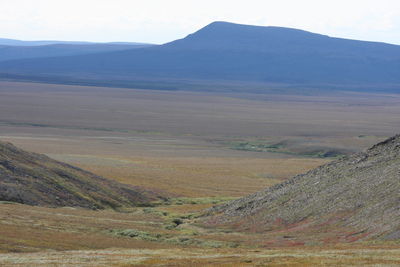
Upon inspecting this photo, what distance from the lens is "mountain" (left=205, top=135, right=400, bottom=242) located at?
1590 inches

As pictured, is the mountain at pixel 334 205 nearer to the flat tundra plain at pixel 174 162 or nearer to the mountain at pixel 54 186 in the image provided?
the flat tundra plain at pixel 174 162

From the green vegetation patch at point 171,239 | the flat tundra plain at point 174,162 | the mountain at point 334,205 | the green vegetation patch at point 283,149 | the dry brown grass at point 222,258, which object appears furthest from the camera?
the green vegetation patch at point 283,149

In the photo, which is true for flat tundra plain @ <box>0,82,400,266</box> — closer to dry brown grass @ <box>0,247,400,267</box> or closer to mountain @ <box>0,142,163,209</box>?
dry brown grass @ <box>0,247,400,267</box>

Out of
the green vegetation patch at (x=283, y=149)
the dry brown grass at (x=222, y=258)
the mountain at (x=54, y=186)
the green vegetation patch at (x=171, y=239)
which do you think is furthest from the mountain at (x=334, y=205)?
the green vegetation patch at (x=283, y=149)

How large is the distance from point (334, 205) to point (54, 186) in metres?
24.9

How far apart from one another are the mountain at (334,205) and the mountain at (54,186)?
11.4m

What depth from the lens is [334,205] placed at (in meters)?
45.2

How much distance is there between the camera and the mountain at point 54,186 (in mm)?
56281

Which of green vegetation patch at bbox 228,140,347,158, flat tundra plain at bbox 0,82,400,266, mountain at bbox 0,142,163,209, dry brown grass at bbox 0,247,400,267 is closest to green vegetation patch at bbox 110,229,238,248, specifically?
flat tundra plain at bbox 0,82,400,266

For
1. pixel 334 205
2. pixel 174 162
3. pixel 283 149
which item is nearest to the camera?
pixel 334 205

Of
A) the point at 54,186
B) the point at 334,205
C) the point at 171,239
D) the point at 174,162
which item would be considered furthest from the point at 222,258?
the point at 174,162

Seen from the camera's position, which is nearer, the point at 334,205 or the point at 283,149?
the point at 334,205

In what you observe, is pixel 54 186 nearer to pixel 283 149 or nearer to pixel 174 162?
pixel 174 162

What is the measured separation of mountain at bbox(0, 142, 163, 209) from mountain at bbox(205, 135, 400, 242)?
11388 mm
